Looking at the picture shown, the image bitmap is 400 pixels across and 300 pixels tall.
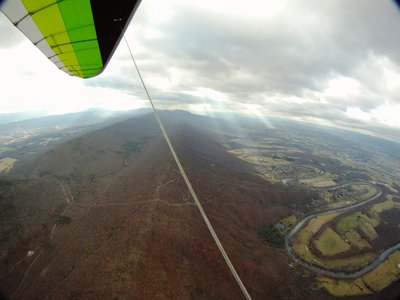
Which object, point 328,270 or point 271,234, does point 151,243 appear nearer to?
point 271,234

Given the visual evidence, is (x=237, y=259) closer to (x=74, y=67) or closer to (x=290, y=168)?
(x=74, y=67)

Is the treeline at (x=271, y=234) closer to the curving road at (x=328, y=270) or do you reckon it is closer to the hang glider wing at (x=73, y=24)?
the curving road at (x=328, y=270)

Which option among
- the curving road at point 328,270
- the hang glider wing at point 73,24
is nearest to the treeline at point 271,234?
the curving road at point 328,270

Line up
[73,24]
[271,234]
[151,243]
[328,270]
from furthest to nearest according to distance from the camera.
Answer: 1. [271,234]
2. [328,270]
3. [151,243]
4. [73,24]

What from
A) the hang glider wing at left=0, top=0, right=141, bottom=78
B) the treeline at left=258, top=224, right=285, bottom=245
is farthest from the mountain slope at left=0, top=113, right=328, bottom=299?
the hang glider wing at left=0, top=0, right=141, bottom=78

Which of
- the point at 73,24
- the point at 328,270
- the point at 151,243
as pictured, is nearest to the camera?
the point at 73,24


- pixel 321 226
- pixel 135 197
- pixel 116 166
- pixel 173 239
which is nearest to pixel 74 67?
pixel 173 239

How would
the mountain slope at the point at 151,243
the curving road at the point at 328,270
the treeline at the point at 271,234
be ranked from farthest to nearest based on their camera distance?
the treeline at the point at 271,234, the curving road at the point at 328,270, the mountain slope at the point at 151,243

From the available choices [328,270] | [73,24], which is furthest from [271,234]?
[73,24]

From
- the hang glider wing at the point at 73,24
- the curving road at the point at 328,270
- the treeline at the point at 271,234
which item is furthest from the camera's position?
the treeline at the point at 271,234
